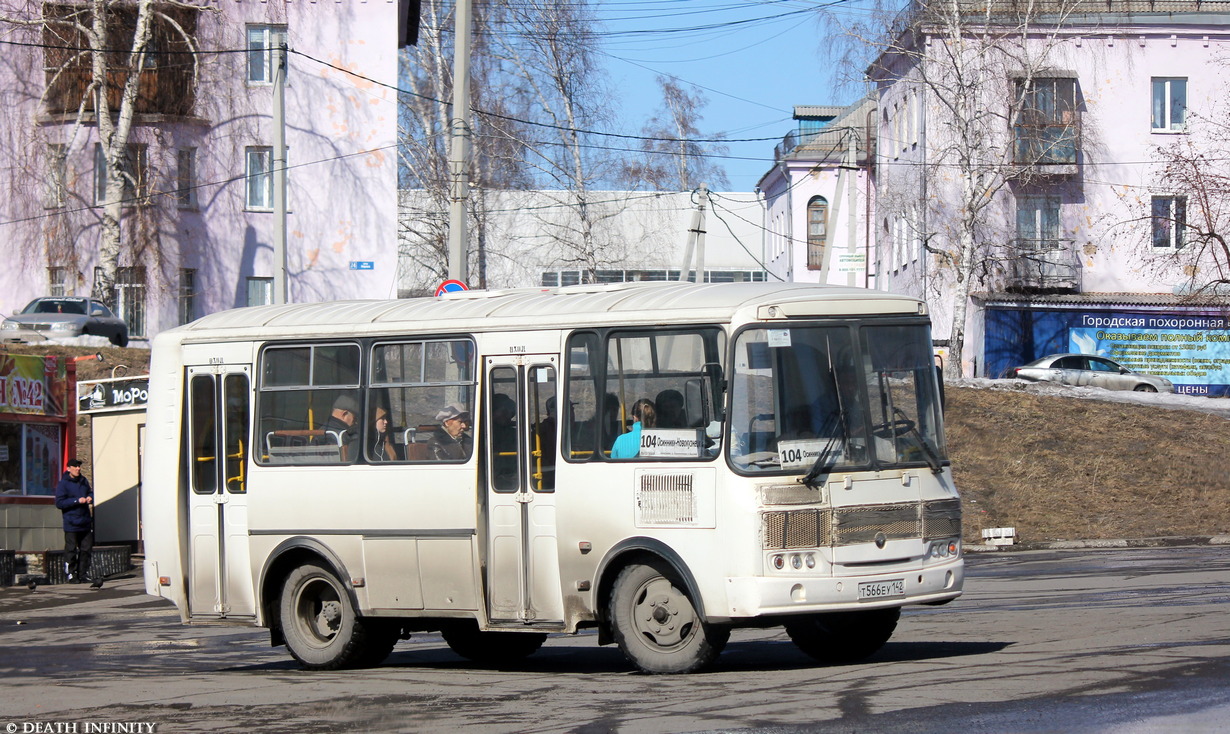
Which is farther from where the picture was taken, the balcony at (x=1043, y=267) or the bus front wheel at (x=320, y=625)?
the balcony at (x=1043, y=267)

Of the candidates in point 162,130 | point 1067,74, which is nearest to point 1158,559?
point 1067,74

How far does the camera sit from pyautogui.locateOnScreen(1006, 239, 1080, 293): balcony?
Result: 50.1 metres

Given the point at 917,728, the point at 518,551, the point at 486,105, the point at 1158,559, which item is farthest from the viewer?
the point at 486,105

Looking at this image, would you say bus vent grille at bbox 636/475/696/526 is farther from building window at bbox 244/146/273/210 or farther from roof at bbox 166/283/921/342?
building window at bbox 244/146/273/210

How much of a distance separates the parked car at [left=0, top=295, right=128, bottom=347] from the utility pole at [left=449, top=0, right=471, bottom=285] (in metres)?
23.1

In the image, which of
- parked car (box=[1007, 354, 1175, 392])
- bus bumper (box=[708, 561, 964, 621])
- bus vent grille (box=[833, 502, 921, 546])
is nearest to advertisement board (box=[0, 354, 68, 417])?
bus bumper (box=[708, 561, 964, 621])

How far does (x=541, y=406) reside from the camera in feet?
38.4

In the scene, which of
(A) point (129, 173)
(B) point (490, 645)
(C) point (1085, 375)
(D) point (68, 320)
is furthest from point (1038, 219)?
(B) point (490, 645)

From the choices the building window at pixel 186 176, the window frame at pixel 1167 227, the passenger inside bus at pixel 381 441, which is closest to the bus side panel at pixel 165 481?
the passenger inside bus at pixel 381 441

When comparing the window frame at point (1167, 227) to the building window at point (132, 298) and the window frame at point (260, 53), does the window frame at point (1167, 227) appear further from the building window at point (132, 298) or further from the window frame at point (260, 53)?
the building window at point (132, 298)

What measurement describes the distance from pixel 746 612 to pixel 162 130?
136ft

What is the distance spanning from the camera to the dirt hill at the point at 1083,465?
2816 cm

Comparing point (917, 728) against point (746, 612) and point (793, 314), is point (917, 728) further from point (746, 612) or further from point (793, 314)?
point (793, 314)

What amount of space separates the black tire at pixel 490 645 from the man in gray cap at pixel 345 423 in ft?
6.00
